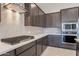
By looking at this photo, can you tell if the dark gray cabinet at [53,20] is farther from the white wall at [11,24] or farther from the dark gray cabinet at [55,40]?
the white wall at [11,24]

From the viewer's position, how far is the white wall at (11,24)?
223 cm

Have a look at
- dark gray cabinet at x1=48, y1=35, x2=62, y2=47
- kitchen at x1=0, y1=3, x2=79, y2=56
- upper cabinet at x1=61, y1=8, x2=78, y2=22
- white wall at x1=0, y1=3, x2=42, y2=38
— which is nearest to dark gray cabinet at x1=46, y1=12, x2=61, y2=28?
kitchen at x1=0, y1=3, x2=79, y2=56

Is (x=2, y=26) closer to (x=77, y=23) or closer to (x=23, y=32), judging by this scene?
(x=23, y=32)

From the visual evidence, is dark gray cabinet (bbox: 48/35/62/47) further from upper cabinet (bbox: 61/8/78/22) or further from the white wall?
the white wall

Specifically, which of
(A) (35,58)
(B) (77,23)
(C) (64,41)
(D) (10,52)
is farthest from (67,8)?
(A) (35,58)

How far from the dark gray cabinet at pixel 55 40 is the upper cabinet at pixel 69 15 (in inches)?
38.7

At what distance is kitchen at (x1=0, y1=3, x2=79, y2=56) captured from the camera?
2.28 metres

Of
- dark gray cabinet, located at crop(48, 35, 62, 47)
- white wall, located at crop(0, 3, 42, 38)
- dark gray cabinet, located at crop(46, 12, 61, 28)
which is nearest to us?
white wall, located at crop(0, 3, 42, 38)

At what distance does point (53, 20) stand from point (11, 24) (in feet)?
11.6

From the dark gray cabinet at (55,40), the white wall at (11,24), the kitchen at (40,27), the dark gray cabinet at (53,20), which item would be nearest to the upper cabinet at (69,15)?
the kitchen at (40,27)

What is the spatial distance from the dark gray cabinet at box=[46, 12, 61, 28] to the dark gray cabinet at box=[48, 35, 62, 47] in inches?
27.1

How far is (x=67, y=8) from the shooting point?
4996 mm

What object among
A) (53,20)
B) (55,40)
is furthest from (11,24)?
(53,20)

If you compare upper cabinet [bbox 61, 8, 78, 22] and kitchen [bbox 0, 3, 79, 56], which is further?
upper cabinet [bbox 61, 8, 78, 22]
